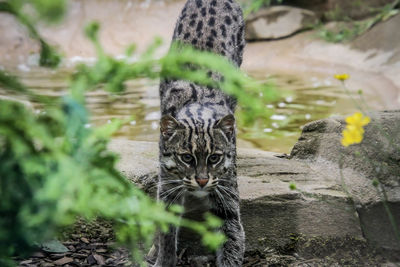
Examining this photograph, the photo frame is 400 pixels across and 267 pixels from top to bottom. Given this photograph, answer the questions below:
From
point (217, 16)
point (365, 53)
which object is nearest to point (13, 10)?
point (217, 16)

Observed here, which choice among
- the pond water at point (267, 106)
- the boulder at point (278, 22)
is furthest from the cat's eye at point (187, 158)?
the boulder at point (278, 22)

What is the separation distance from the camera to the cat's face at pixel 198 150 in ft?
11.9

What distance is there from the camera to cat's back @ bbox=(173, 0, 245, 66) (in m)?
5.02

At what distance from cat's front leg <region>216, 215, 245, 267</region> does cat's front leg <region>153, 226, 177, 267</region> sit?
34cm

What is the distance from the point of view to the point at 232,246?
3949 mm

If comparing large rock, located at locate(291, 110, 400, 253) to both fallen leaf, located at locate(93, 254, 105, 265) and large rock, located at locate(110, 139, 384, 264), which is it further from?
fallen leaf, located at locate(93, 254, 105, 265)

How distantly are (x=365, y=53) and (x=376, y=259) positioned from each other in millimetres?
8724

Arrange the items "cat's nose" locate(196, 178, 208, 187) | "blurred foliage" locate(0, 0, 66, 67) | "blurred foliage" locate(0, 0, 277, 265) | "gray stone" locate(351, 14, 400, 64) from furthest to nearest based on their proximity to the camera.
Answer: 1. "gray stone" locate(351, 14, 400, 64)
2. "cat's nose" locate(196, 178, 208, 187)
3. "blurred foliage" locate(0, 0, 277, 265)
4. "blurred foliage" locate(0, 0, 66, 67)

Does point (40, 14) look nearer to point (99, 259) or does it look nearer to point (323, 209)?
point (99, 259)

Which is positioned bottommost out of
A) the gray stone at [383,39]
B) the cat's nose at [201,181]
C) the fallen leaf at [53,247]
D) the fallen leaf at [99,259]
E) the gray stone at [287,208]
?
the fallen leaf at [99,259]

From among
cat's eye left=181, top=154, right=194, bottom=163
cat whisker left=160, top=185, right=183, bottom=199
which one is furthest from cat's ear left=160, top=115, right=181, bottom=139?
cat whisker left=160, top=185, right=183, bottom=199

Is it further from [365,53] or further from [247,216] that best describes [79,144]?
[365,53]

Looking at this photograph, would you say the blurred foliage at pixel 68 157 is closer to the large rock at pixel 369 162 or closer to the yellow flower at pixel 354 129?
the yellow flower at pixel 354 129

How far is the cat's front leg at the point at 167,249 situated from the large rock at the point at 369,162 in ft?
4.35
